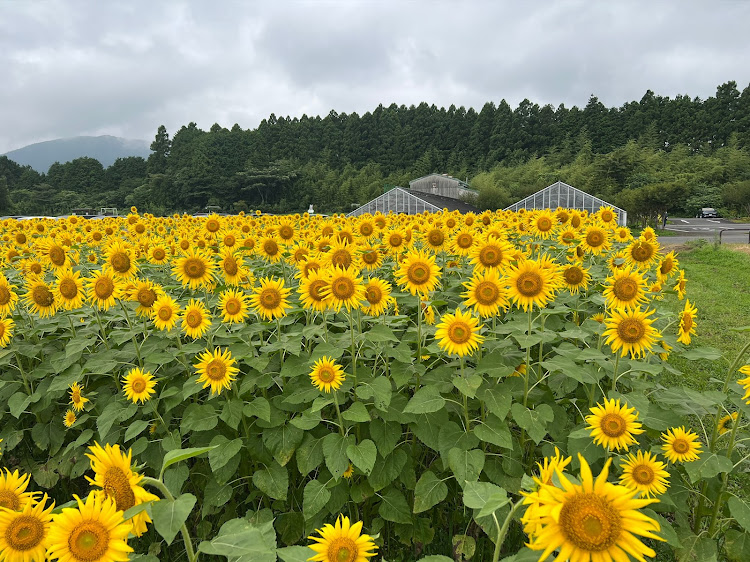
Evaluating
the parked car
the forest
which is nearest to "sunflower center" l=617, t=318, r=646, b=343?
the forest

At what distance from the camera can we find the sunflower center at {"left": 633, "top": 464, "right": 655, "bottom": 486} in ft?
6.49

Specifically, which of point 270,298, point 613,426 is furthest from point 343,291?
point 613,426

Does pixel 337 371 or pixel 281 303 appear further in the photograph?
pixel 281 303

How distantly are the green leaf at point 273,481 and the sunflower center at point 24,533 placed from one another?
1444 mm

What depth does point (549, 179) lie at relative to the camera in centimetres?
5844

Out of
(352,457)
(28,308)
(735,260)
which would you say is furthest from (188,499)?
(735,260)

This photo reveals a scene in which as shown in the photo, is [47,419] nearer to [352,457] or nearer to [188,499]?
[352,457]

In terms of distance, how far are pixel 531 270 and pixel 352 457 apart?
141cm

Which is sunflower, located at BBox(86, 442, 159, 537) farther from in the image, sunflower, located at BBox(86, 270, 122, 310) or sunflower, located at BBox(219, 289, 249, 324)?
sunflower, located at BBox(86, 270, 122, 310)

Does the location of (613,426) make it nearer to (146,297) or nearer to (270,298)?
(270,298)

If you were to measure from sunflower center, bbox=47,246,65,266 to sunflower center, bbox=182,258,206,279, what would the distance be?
1554 mm

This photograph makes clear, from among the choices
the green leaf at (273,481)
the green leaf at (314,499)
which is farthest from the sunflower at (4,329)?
the green leaf at (314,499)

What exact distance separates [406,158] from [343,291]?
9005 cm

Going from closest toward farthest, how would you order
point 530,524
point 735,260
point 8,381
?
point 530,524 < point 8,381 < point 735,260
